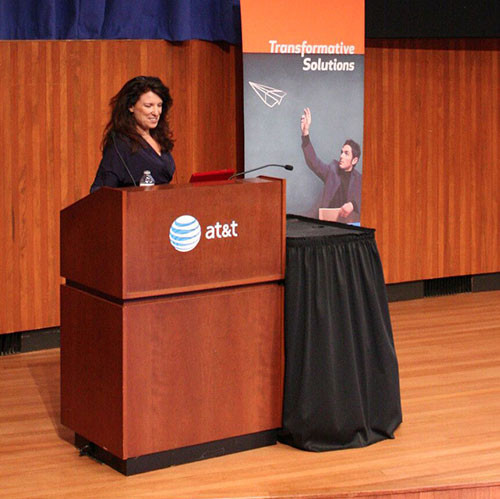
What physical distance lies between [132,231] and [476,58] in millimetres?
3755

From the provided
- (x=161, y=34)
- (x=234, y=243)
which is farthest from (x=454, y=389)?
(x=161, y=34)

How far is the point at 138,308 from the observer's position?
3.36 meters

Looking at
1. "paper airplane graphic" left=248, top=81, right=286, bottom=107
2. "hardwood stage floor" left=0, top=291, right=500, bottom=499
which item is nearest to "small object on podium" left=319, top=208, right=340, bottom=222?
"paper airplane graphic" left=248, top=81, right=286, bottom=107

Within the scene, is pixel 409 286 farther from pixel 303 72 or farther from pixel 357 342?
pixel 357 342

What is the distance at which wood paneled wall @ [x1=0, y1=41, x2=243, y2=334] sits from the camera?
5008mm

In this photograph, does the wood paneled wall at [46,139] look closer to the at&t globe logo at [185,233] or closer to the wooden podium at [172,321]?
the wooden podium at [172,321]

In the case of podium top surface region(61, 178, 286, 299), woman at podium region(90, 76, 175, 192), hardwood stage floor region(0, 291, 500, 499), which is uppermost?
woman at podium region(90, 76, 175, 192)

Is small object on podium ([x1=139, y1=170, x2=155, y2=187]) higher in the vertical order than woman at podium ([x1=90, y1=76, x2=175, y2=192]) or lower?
lower

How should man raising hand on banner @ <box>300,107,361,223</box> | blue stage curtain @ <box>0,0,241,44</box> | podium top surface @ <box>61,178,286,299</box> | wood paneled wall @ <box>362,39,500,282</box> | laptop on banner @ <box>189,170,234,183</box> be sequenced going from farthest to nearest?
wood paneled wall @ <box>362,39,500,282</box> → man raising hand on banner @ <box>300,107,361,223</box> → blue stage curtain @ <box>0,0,241,44</box> → laptop on banner @ <box>189,170,234,183</box> → podium top surface @ <box>61,178,286,299</box>

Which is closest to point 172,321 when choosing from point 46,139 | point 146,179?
point 146,179

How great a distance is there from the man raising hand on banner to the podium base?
2203 millimetres

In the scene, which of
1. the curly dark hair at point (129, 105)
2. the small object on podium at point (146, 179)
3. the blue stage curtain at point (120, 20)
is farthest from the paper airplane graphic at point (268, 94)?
the small object on podium at point (146, 179)

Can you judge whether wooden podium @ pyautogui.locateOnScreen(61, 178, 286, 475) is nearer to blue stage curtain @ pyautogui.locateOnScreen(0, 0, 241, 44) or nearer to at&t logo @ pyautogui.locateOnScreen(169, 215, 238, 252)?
at&t logo @ pyautogui.locateOnScreen(169, 215, 238, 252)

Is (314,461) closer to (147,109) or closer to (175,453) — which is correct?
(175,453)
